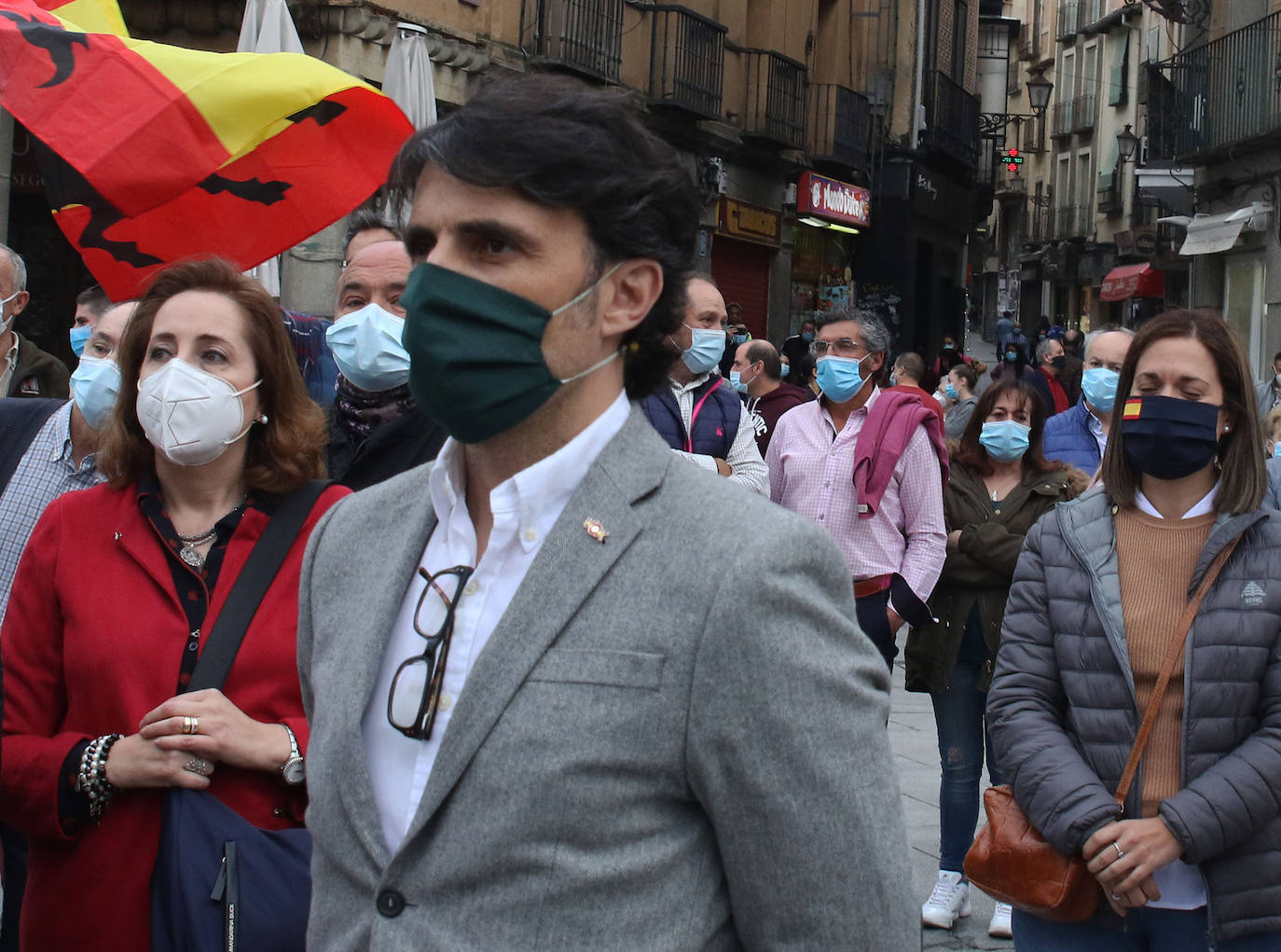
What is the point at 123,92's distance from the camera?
5441 millimetres

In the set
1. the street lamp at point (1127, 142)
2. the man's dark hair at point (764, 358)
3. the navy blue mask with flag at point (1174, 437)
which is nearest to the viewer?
the navy blue mask with flag at point (1174, 437)

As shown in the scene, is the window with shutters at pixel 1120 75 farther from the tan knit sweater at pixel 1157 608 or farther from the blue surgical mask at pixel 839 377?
the tan knit sweater at pixel 1157 608

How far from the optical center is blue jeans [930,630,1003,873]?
5.86 m

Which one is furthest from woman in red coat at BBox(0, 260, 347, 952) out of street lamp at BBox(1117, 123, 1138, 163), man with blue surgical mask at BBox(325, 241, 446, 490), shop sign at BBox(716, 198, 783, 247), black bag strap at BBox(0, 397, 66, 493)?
street lamp at BBox(1117, 123, 1138, 163)

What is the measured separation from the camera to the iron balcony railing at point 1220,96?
71.8ft

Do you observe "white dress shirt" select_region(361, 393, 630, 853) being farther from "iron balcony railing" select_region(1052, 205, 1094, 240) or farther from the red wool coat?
"iron balcony railing" select_region(1052, 205, 1094, 240)

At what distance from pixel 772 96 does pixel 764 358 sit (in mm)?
15191

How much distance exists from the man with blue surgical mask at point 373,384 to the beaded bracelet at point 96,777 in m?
1.09

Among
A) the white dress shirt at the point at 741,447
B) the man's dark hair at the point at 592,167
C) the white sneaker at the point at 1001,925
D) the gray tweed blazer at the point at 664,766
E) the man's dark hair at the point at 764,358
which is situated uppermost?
the man's dark hair at the point at 764,358

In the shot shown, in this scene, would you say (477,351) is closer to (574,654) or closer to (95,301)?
(574,654)

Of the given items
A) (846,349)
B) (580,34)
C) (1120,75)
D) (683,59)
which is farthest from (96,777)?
(1120,75)

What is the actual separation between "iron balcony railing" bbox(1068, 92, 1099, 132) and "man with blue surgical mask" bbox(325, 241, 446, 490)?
163 feet

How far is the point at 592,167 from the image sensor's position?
201cm

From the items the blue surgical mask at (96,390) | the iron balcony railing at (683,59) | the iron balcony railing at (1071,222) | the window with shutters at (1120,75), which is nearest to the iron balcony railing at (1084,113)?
the window with shutters at (1120,75)
